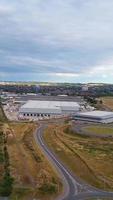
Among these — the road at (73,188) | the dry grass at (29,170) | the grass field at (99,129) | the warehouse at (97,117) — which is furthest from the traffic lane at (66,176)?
the warehouse at (97,117)

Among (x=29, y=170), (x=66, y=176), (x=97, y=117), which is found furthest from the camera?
A: (x=97, y=117)

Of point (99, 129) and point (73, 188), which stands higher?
point (99, 129)

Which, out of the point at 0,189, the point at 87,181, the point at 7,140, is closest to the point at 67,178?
the point at 87,181

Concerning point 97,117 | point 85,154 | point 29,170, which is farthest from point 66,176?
point 97,117

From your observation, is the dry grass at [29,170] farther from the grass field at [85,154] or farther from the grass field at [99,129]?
the grass field at [99,129]

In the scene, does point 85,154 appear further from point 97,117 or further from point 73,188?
point 97,117

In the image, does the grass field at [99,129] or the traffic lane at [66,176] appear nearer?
the traffic lane at [66,176]
